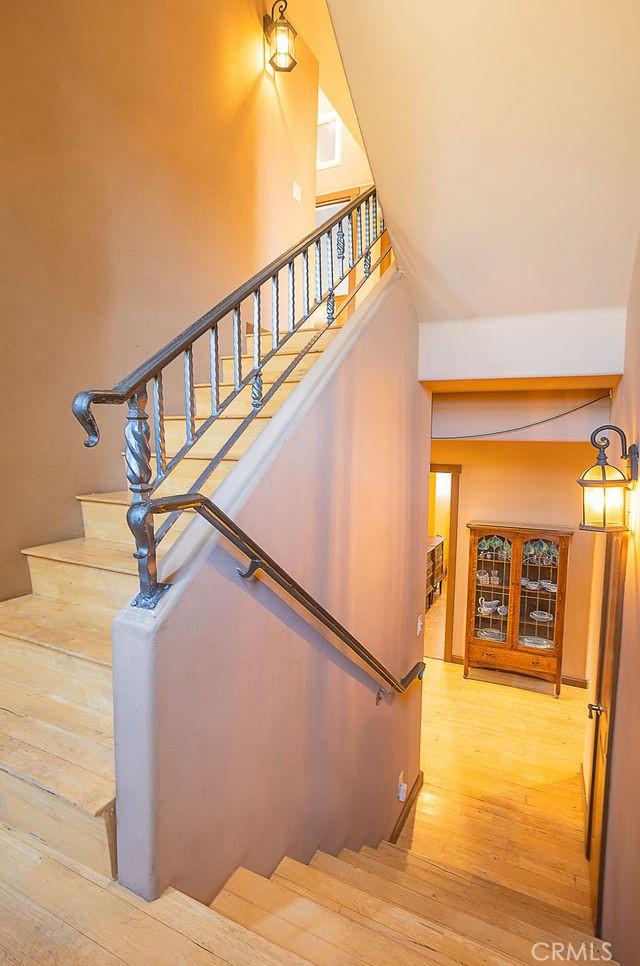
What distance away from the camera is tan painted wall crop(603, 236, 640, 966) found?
1567mm

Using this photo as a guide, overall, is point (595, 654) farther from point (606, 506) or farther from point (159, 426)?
point (159, 426)

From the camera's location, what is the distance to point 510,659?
579 centimetres

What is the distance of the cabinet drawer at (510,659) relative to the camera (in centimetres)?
561

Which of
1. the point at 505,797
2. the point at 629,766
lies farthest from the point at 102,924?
the point at 505,797

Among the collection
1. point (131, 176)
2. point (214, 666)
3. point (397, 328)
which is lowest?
point (214, 666)

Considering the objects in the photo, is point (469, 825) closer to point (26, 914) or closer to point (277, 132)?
point (26, 914)

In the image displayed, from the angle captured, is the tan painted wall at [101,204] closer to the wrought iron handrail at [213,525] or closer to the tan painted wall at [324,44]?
the tan painted wall at [324,44]

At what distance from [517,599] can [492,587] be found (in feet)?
0.96

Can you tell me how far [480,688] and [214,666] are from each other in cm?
507

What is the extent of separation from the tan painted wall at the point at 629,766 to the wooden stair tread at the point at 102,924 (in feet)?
3.58

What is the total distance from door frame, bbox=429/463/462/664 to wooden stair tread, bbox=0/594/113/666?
4.91 metres

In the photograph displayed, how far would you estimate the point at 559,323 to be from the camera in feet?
9.03

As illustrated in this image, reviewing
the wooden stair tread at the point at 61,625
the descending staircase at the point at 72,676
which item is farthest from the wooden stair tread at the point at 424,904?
the wooden stair tread at the point at 61,625

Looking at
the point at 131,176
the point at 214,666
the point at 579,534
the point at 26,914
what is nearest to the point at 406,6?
the point at 131,176
